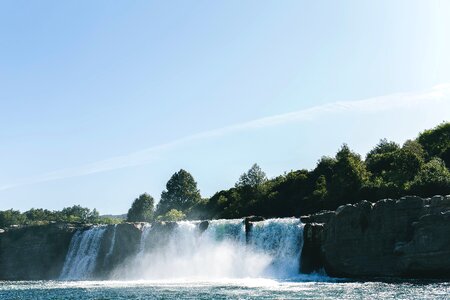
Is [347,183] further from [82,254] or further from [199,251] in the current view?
[82,254]

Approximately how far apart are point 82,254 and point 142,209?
71.9m

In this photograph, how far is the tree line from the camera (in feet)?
234

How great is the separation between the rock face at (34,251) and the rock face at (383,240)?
1618 inches

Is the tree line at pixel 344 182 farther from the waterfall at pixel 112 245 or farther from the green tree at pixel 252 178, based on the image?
the waterfall at pixel 112 245

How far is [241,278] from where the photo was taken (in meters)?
60.1

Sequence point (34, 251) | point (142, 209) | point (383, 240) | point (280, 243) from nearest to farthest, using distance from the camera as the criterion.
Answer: point (383, 240) → point (280, 243) → point (34, 251) → point (142, 209)

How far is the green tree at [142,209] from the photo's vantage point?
150 m

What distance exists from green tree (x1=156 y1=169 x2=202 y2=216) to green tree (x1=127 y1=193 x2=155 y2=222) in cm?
282

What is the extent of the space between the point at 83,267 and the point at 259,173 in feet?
144

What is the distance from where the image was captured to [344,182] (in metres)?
80.5

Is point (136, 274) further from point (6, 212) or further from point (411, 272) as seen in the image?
point (6, 212)

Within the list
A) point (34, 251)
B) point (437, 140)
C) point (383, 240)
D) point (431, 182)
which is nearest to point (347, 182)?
point (431, 182)

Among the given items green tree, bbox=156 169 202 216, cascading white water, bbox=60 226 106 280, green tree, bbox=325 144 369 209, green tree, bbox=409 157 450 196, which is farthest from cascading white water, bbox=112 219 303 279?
green tree, bbox=156 169 202 216

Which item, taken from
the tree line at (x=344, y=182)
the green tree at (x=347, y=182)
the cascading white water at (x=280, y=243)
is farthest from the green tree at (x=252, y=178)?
the cascading white water at (x=280, y=243)
